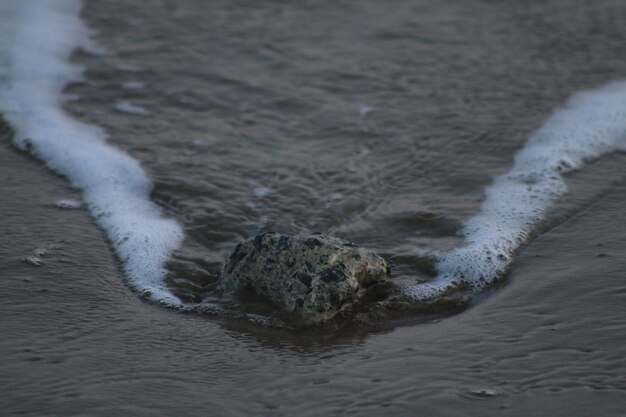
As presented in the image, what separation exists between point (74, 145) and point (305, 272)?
8.82ft

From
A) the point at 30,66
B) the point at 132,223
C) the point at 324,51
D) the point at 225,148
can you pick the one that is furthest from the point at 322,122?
the point at 30,66

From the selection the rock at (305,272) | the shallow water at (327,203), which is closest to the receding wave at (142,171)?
the shallow water at (327,203)

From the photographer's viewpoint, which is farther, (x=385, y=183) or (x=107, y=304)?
(x=385, y=183)

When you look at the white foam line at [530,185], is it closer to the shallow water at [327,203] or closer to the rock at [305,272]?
the shallow water at [327,203]

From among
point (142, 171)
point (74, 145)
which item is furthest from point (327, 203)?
point (74, 145)

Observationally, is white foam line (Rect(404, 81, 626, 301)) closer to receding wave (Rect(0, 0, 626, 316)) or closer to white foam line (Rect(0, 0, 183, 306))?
receding wave (Rect(0, 0, 626, 316))

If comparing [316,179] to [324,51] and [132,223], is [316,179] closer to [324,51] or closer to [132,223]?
[132,223]

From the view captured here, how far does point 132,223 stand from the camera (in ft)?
17.6

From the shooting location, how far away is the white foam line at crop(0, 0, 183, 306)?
5.07 metres

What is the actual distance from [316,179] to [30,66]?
10.4 feet

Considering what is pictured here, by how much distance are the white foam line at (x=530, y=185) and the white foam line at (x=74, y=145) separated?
1.48m

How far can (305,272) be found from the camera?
4.40 meters

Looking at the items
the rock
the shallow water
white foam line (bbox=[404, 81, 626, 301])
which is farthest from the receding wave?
the rock

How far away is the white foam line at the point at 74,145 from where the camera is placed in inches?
200
